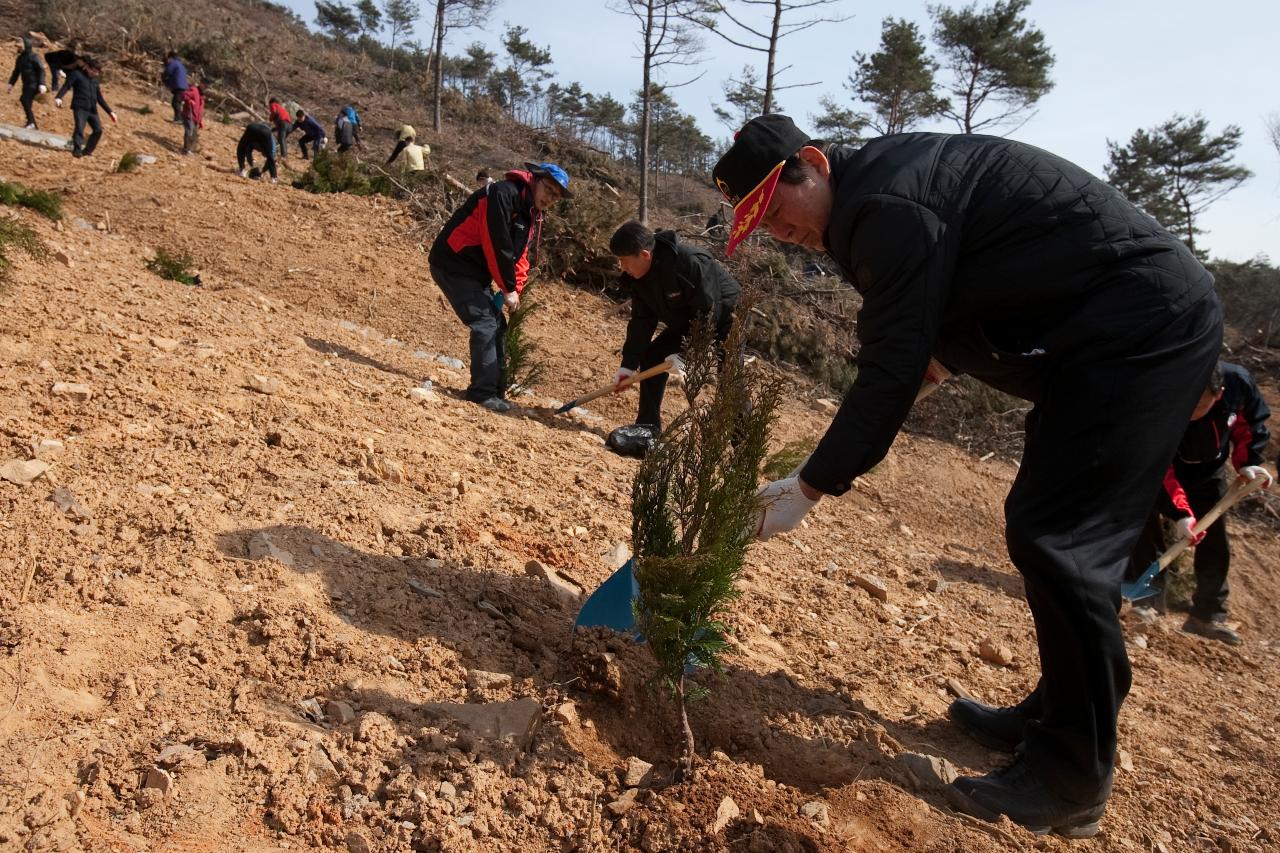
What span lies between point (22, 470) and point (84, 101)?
11.1 meters

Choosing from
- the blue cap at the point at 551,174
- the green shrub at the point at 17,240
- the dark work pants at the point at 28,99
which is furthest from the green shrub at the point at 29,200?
the dark work pants at the point at 28,99

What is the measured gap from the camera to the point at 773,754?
2.44m

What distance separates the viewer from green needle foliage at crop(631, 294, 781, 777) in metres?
2.12

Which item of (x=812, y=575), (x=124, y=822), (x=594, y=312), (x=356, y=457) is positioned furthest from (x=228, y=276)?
(x=124, y=822)

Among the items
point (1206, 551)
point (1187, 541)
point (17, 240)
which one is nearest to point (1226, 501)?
point (1187, 541)

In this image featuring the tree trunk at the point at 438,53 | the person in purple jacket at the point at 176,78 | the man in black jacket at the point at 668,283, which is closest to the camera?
the man in black jacket at the point at 668,283

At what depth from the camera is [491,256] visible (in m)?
5.71

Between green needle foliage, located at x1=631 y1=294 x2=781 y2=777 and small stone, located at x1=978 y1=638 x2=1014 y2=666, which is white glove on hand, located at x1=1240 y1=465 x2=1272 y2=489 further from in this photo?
green needle foliage, located at x1=631 y1=294 x2=781 y2=777

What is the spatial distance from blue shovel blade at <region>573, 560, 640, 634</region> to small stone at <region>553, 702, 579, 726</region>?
393 mm

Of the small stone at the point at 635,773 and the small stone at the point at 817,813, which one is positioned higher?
the small stone at the point at 817,813

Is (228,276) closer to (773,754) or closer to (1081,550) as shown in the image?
(773,754)

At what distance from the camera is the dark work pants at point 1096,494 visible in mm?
2010

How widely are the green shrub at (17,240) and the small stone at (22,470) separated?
2044mm

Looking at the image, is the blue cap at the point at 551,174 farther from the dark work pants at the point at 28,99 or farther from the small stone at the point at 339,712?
the dark work pants at the point at 28,99
